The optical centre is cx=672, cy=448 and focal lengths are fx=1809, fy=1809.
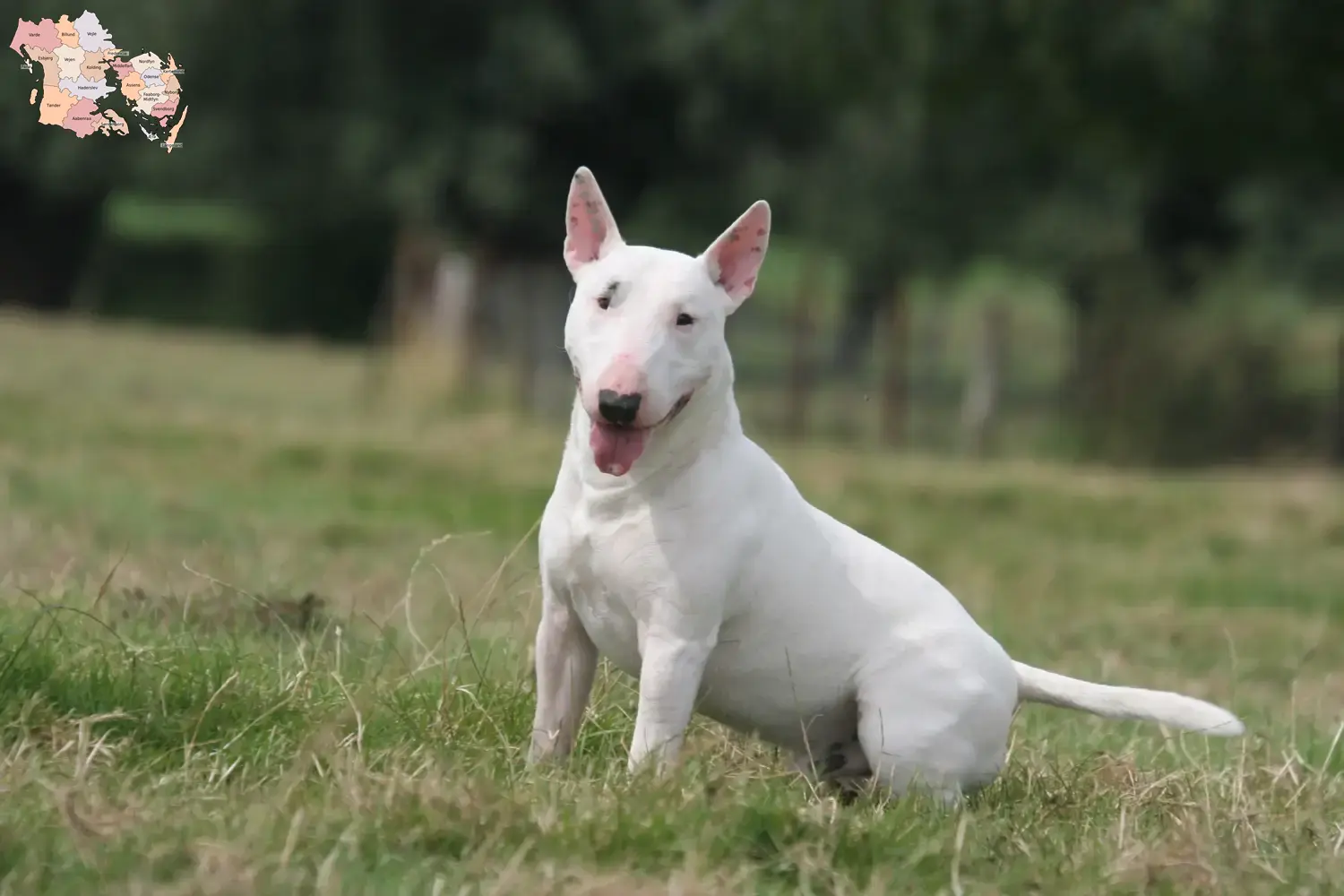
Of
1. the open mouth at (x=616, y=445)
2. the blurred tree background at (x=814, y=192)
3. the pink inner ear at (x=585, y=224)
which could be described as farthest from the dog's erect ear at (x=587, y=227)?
the blurred tree background at (x=814, y=192)

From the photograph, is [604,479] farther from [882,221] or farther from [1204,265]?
[882,221]

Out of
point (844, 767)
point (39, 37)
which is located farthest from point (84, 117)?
point (844, 767)

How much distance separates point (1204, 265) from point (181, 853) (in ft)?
66.4

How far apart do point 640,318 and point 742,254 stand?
0.39m

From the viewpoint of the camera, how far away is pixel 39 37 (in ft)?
22.0

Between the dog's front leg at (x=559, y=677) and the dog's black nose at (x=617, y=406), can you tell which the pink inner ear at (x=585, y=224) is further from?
the dog's front leg at (x=559, y=677)

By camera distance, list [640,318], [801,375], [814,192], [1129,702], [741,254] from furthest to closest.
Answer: [814,192]
[801,375]
[1129,702]
[741,254]
[640,318]

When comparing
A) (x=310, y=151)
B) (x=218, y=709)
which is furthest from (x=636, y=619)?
(x=310, y=151)

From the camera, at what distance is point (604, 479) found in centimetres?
426

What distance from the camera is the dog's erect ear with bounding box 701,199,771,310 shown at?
14.1ft

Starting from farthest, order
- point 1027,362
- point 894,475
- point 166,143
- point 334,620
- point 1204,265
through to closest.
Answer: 1. point 1204,265
2. point 1027,362
3. point 894,475
4. point 334,620
5. point 166,143

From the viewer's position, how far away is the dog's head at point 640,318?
398 cm

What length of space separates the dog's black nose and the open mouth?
0.13 ft

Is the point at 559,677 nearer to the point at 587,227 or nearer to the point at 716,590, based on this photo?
the point at 716,590
